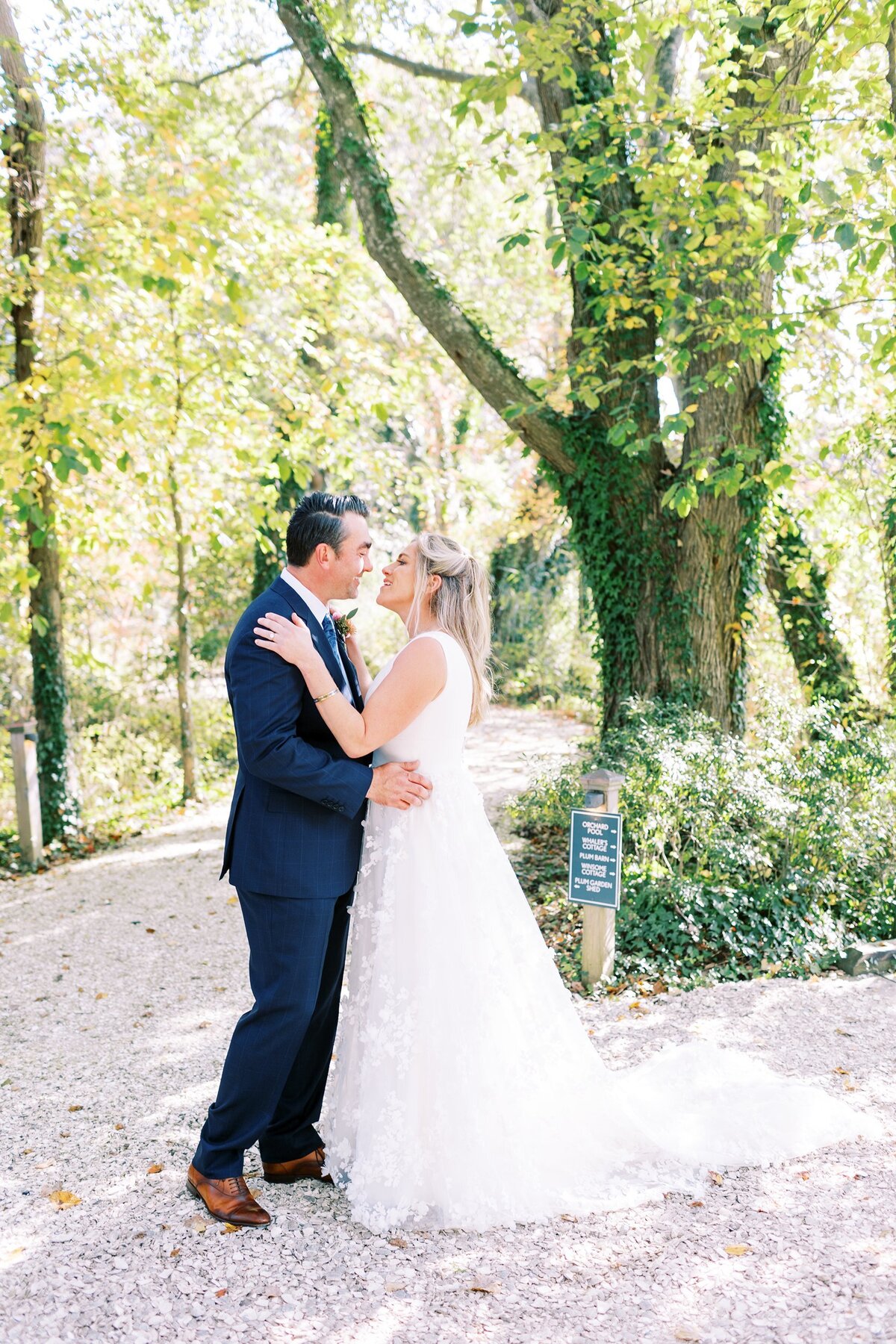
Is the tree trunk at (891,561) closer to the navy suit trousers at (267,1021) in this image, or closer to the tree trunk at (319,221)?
the tree trunk at (319,221)

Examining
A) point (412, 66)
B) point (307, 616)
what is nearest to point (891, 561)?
point (412, 66)

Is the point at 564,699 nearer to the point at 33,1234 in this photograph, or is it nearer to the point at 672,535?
the point at 672,535

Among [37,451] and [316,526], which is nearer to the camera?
[316,526]

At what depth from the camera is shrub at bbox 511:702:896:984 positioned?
18.3ft

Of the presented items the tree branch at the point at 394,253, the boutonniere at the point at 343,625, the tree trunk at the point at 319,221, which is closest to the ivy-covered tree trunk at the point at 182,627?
the tree trunk at the point at 319,221

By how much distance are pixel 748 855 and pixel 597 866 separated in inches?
47.8

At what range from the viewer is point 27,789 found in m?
8.30

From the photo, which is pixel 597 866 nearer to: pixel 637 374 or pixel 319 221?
pixel 637 374

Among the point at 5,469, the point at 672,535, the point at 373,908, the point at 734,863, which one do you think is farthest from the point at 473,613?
the point at 5,469

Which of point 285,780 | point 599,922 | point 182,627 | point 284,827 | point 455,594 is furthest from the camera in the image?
point 182,627

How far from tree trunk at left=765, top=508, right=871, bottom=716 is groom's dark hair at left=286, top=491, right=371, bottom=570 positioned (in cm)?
732

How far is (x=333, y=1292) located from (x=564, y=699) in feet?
46.1

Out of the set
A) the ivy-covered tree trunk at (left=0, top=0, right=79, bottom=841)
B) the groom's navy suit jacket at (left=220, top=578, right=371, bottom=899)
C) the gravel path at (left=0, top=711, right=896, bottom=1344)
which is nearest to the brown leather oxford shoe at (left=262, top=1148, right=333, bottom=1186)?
the gravel path at (left=0, top=711, right=896, bottom=1344)

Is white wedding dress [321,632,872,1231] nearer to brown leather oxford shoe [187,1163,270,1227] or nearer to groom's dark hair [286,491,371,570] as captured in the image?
brown leather oxford shoe [187,1163,270,1227]
